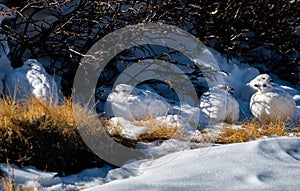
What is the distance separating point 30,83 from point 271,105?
247cm

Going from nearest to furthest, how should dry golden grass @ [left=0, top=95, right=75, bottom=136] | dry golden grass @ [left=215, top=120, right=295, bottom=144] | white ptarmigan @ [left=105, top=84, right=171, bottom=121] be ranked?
1. dry golden grass @ [left=0, top=95, right=75, bottom=136]
2. dry golden grass @ [left=215, top=120, right=295, bottom=144]
3. white ptarmigan @ [left=105, top=84, right=171, bottom=121]

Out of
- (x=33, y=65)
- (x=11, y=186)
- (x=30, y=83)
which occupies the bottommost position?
(x=11, y=186)

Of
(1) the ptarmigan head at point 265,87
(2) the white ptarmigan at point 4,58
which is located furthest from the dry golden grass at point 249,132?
(2) the white ptarmigan at point 4,58

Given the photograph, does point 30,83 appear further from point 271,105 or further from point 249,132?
point 271,105

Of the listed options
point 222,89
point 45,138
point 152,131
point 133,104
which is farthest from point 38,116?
point 222,89

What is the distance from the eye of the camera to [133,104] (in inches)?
220

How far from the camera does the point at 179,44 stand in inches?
283

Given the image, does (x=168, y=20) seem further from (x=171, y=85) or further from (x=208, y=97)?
(x=208, y=97)

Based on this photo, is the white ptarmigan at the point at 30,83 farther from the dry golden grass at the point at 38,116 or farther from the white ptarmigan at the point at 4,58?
the dry golden grass at the point at 38,116

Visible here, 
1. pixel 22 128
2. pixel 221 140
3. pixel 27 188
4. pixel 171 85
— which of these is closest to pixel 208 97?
pixel 171 85

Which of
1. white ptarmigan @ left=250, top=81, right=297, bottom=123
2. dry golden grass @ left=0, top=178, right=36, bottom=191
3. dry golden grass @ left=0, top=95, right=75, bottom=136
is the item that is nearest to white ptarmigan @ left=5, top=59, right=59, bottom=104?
dry golden grass @ left=0, top=95, right=75, bottom=136

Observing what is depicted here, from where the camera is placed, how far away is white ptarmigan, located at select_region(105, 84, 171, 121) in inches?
219

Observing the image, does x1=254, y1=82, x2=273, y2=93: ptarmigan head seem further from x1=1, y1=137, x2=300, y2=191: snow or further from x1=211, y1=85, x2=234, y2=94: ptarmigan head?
x1=1, y1=137, x2=300, y2=191: snow

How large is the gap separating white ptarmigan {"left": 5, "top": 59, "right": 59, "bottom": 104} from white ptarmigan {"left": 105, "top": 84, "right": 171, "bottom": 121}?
0.58 m
